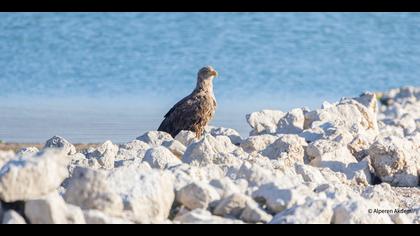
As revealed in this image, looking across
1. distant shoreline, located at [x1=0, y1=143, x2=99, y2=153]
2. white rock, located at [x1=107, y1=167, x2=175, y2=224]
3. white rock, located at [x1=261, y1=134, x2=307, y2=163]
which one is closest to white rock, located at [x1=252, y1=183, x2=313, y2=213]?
white rock, located at [x1=107, y1=167, x2=175, y2=224]

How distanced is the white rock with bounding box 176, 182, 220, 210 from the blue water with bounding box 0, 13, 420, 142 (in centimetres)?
650

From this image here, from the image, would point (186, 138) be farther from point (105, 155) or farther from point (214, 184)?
point (214, 184)

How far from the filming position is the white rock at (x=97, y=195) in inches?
217

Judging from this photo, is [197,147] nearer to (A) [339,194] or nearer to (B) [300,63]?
(A) [339,194]

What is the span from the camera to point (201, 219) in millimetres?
5562

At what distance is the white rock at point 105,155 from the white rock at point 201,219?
227 cm

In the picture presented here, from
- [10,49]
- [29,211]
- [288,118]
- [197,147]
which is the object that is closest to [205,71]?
[288,118]

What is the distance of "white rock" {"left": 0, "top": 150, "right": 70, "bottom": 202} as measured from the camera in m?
5.35

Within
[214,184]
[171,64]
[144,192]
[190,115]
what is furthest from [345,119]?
[171,64]

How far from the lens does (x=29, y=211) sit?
17.5 ft

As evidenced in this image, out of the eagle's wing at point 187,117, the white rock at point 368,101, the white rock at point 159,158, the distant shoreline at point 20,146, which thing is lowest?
the distant shoreline at point 20,146

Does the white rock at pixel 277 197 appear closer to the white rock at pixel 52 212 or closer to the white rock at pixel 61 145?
the white rock at pixel 52 212

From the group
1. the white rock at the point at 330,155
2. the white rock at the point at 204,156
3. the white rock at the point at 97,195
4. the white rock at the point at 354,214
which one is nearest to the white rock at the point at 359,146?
the white rock at the point at 330,155
